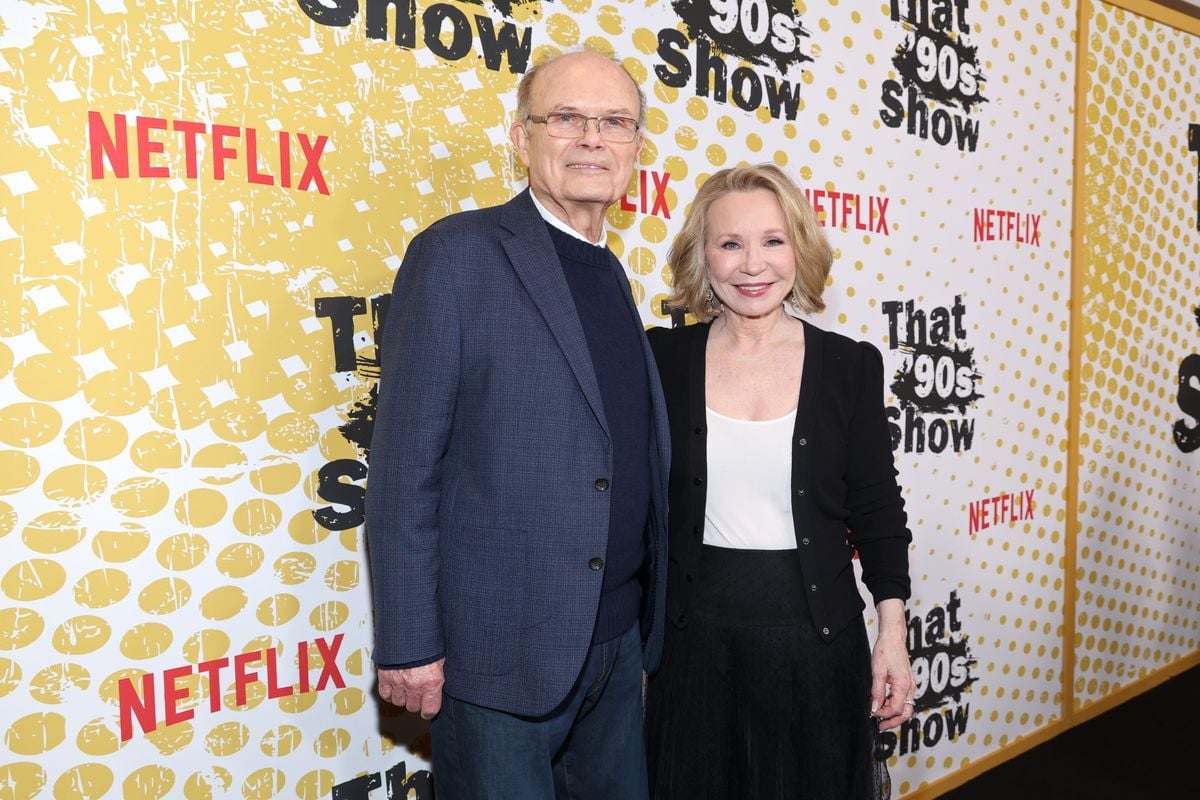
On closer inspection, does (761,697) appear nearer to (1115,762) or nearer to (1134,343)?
(1115,762)

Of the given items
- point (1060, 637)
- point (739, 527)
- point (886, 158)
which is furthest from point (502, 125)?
point (1060, 637)

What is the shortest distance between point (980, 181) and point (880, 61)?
0.58 m

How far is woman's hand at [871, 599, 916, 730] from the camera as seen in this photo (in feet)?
5.29

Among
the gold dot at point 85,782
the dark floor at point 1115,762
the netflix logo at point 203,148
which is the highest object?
the netflix logo at point 203,148

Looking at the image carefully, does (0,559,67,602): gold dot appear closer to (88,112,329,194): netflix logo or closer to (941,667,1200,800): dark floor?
(88,112,329,194): netflix logo

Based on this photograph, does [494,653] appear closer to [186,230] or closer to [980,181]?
[186,230]

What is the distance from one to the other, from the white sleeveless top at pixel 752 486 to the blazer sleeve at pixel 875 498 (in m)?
0.16

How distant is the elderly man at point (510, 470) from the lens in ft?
4.12

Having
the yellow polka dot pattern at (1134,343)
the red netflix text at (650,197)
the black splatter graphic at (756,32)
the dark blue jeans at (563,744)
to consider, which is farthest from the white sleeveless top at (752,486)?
the yellow polka dot pattern at (1134,343)

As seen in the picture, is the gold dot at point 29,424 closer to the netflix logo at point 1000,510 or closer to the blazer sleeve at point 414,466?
the blazer sleeve at point 414,466

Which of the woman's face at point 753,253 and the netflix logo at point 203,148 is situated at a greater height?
the netflix logo at point 203,148

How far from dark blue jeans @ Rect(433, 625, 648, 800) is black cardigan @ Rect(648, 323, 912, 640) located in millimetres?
189

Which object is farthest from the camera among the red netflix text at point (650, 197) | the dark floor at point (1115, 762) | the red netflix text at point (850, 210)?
the dark floor at point (1115, 762)

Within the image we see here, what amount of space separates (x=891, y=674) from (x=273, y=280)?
1.34 m
